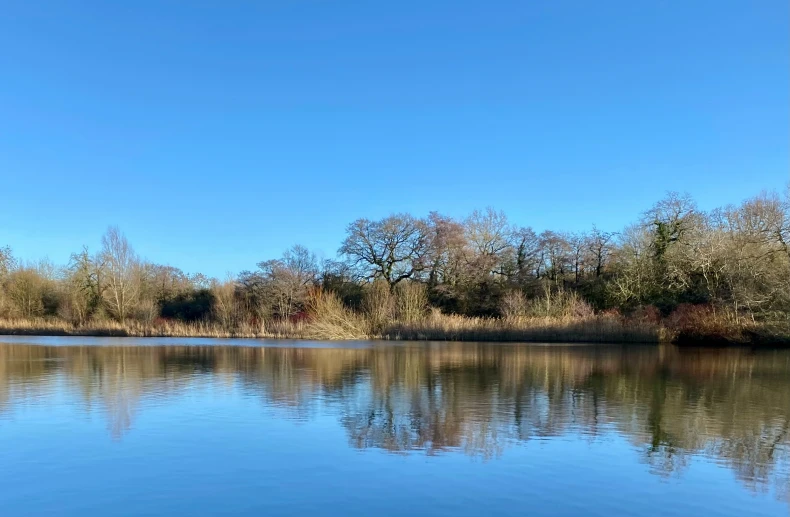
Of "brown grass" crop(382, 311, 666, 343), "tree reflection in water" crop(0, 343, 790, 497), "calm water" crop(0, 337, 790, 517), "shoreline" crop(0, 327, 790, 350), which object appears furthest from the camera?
"brown grass" crop(382, 311, 666, 343)

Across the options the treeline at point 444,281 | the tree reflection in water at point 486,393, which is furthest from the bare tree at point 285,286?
the tree reflection in water at point 486,393

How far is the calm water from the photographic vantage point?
18.5ft

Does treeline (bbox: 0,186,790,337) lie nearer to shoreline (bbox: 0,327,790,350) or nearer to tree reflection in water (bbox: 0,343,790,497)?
shoreline (bbox: 0,327,790,350)

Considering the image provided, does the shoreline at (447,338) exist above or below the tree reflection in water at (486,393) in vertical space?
below

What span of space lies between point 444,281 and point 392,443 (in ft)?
112

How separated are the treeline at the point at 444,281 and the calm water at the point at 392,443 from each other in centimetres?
1686

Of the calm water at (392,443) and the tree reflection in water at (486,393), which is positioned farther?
the tree reflection in water at (486,393)

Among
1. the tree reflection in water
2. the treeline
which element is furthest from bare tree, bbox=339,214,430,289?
the tree reflection in water

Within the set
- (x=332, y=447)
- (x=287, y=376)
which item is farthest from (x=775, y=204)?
A: (x=332, y=447)

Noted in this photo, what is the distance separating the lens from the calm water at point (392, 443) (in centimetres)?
564

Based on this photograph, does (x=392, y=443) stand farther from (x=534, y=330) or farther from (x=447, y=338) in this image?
(x=534, y=330)

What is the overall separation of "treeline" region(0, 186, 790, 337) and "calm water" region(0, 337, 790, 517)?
16.9 meters

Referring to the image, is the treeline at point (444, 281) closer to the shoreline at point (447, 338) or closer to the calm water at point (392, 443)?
the shoreline at point (447, 338)

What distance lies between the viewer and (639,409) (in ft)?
33.3
